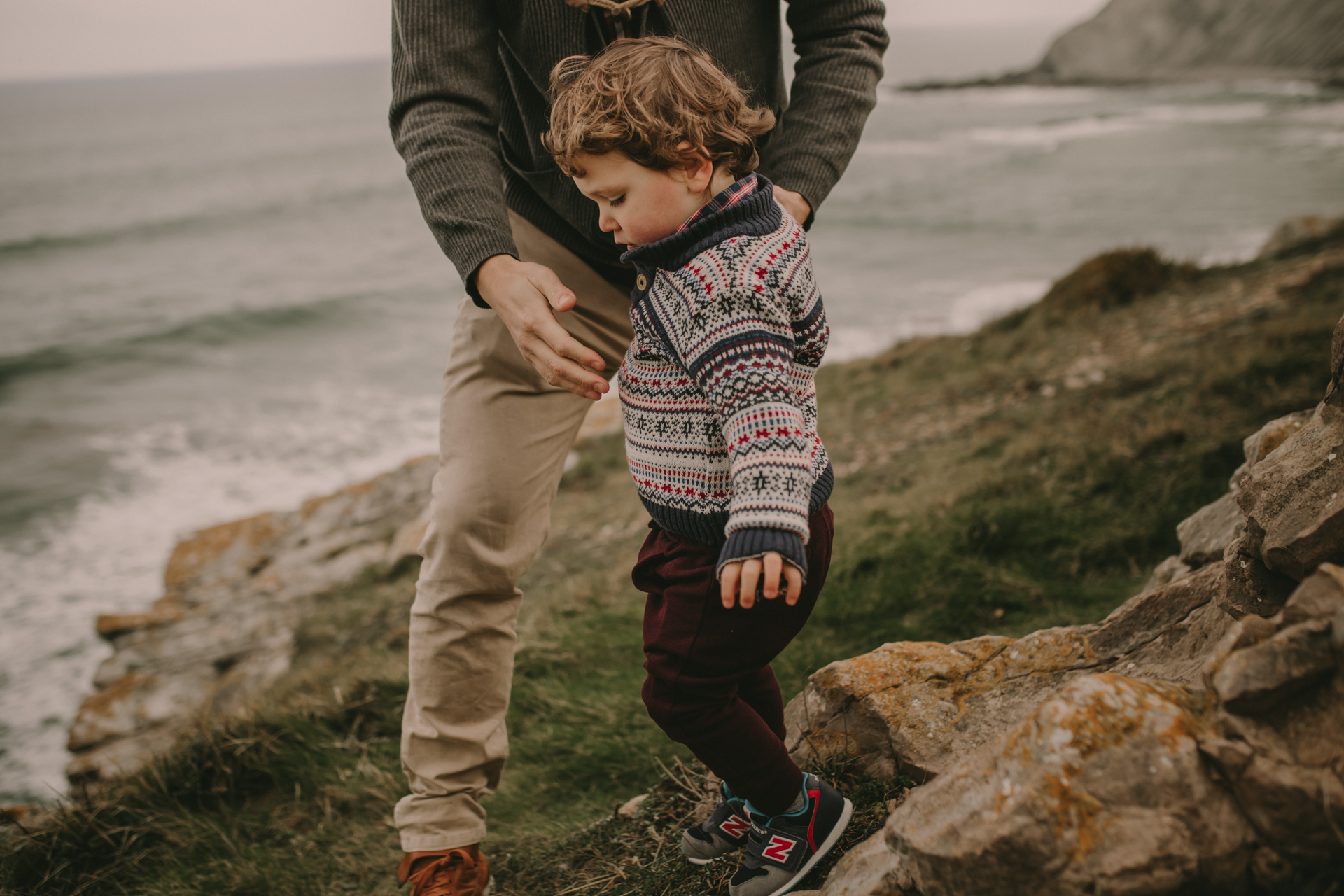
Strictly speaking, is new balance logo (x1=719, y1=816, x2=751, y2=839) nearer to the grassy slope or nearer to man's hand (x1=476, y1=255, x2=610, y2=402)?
the grassy slope

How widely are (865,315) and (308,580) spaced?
10.8 metres

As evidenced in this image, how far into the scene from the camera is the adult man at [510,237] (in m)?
2.00

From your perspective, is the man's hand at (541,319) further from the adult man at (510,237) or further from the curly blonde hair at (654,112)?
the curly blonde hair at (654,112)

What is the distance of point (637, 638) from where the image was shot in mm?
3717

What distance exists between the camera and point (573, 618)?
4066 mm

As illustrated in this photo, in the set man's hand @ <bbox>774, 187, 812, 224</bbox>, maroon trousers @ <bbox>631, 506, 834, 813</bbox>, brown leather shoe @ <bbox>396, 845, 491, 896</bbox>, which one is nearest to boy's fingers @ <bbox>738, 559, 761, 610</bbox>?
maroon trousers @ <bbox>631, 506, 834, 813</bbox>

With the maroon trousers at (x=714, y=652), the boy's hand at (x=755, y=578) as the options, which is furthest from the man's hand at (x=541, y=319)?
the boy's hand at (x=755, y=578)

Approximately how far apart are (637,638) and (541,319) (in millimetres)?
2286

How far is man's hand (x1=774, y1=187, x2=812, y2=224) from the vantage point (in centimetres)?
199

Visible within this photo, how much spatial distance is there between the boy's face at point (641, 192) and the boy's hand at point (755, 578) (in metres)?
0.69

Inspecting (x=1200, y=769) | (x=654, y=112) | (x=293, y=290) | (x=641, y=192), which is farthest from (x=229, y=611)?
(x=293, y=290)

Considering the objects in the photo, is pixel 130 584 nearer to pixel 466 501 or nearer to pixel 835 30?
pixel 466 501

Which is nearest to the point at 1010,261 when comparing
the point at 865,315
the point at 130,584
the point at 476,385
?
Result: the point at 865,315

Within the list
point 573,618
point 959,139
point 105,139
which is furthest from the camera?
point 105,139
